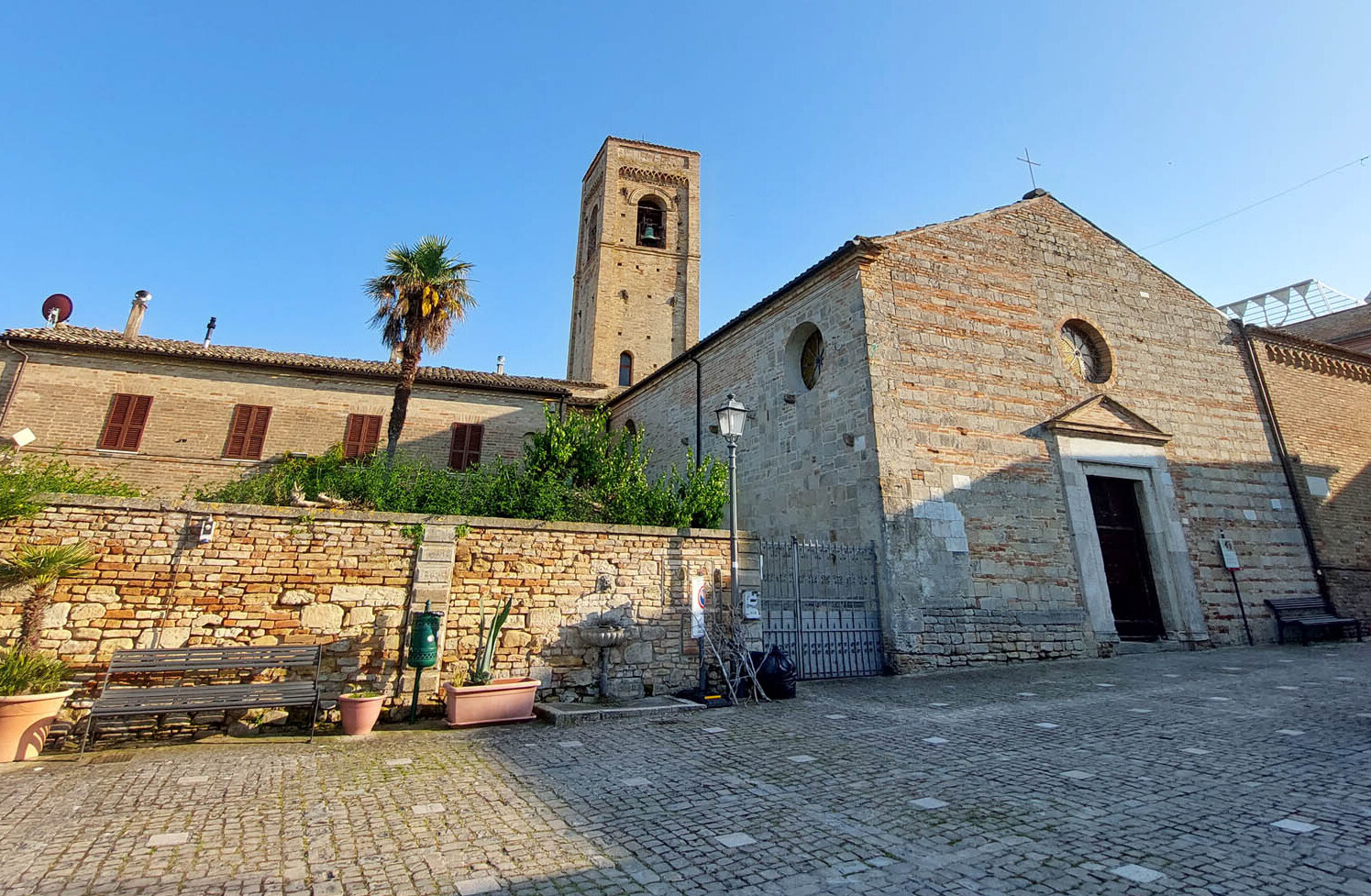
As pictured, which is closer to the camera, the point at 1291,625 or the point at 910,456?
the point at 910,456

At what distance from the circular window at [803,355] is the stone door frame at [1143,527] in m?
4.72

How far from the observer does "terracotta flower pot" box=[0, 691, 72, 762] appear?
5000 mm

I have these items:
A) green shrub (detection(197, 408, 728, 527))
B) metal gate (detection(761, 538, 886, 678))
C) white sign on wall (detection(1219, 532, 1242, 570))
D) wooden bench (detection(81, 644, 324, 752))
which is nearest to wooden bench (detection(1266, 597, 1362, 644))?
white sign on wall (detection(1219, 532, 1242, 570))

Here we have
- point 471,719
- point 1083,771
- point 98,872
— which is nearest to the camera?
point 98,872

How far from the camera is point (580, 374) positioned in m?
28.0

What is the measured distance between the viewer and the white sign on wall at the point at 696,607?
8.07 m

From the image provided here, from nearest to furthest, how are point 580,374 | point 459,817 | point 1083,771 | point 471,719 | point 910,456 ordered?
1. point 459,817
2. point 1083,771
3. point 471,719
4. point 910,456
5. point 580,374

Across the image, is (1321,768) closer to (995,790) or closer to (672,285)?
(995,790)

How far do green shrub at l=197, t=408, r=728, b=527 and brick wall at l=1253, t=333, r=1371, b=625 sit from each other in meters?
13.3

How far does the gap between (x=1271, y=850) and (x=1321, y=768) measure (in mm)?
1941

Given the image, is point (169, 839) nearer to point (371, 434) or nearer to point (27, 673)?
point (27, 673)

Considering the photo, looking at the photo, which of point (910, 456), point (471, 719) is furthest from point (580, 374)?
point (471, 719)

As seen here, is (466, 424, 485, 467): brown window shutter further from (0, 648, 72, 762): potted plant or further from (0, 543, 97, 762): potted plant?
(0, 648, 72, 762): potted plant

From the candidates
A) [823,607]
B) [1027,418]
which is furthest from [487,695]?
[1027,418]
